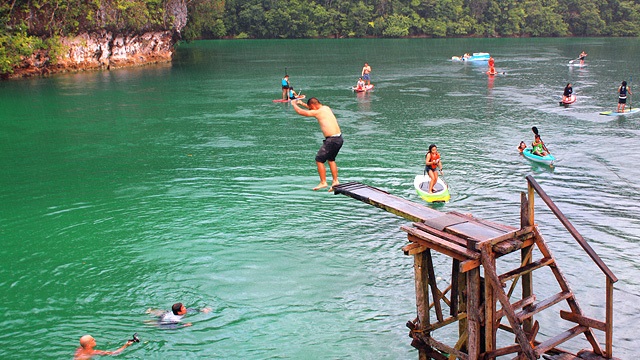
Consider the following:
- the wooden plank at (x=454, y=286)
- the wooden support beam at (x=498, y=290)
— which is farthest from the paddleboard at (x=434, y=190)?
the wooden support beam at (x=498, y=290)

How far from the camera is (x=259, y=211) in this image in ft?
67.6

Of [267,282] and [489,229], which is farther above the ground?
[489,229]

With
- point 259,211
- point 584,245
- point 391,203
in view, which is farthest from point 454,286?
point 259,211

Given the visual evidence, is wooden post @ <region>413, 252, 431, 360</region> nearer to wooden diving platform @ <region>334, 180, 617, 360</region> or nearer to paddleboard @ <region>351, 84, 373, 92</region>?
wooden diving platform @ <region>334, 180, 617, 360</region>

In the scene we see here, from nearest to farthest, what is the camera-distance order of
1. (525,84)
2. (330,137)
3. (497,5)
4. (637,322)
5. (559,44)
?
(637,322)
(330,137)
(525,84)
(559,44)
(497,5)

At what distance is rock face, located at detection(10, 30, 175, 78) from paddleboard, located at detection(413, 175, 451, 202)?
143 feet

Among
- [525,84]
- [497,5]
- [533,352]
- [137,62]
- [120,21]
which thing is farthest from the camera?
[497,5]

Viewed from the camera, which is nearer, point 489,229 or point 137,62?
point 489,229

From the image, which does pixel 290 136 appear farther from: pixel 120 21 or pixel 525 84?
pixel 120 21

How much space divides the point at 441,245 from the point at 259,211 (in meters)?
11.1

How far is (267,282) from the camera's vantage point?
15.8 meters

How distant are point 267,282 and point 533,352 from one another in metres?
7.44

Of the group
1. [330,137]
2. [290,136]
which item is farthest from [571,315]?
[290,136]

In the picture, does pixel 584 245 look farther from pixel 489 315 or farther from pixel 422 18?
pixel 422 18
